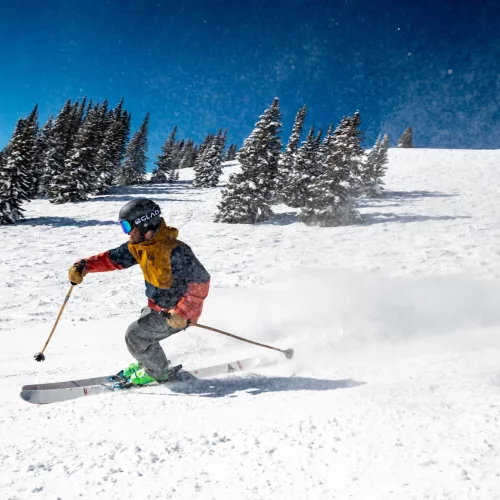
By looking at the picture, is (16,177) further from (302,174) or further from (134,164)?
(134,164)

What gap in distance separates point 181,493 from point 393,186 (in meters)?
39.2

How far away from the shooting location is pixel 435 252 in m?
13.9

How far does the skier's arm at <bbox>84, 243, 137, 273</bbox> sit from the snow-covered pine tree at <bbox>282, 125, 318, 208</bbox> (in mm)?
27224

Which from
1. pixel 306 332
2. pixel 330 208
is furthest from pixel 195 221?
pixel 306 332

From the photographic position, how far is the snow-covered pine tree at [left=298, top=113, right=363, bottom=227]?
→ 22000 mm

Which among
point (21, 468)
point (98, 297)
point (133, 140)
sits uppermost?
point (133, 140)

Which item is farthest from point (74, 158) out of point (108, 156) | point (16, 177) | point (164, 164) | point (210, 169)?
point (164, 164)

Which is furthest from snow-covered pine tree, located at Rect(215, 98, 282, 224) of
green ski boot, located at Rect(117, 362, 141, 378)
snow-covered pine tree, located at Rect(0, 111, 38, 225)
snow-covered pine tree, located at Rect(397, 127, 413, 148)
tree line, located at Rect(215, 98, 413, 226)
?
snow-covered pine tree, located at Rect(397, 127, 413, 148)

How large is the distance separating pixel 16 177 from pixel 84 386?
29.6 m

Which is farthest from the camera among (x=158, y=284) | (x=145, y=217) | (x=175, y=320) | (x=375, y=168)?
(x=375, y=168)

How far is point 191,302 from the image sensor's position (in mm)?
4129

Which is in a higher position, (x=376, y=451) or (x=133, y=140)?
(x=133, y=140)

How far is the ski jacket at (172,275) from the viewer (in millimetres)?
4164

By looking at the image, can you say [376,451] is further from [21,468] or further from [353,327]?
[353,327]
